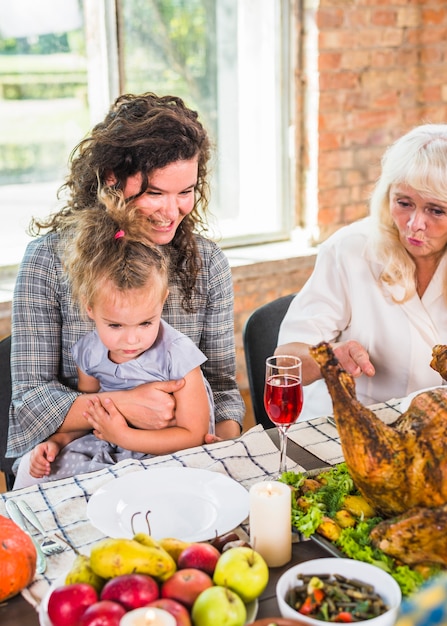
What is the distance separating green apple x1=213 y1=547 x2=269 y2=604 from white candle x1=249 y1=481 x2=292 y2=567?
14 cm

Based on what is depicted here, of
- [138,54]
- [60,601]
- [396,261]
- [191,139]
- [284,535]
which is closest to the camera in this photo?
[60,601]

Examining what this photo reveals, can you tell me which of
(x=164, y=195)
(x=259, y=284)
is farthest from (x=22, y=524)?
(x=259, y=284)

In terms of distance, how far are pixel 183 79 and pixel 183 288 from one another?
217cm

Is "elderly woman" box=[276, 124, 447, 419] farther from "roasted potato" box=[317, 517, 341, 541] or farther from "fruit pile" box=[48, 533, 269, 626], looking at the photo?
"fruit pile" box=[48, 533, 269, 626]

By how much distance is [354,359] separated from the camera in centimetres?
197

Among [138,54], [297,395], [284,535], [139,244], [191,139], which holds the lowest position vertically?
[284,535]

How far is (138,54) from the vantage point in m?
3.83

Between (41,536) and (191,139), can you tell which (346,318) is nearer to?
(191,139)

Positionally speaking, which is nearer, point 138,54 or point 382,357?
point 382,357

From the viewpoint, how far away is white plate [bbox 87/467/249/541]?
4.38 ft

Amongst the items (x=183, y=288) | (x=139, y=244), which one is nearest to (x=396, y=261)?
(x=183, y=288)

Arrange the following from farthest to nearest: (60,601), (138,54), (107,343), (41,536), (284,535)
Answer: (138,54), (107,343), (41,536), (284,535), (60,601)

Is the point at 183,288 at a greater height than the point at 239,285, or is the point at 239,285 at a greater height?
the point at 183,288

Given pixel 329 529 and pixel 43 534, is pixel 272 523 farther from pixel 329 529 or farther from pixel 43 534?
pixel 43 534
